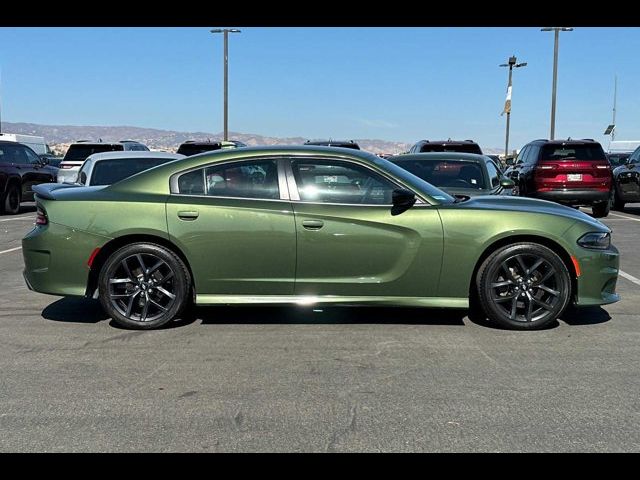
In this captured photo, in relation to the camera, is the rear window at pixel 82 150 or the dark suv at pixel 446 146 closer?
the dark suv at pixel 446 146

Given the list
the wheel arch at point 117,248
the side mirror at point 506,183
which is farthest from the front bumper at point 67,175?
the wheel arch at point 117,248

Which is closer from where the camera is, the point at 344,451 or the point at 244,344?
the point at 344,451

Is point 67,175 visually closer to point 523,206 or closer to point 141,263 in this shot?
point 141,263

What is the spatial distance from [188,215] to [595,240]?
11.0 ft

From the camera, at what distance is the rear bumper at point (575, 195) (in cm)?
1424

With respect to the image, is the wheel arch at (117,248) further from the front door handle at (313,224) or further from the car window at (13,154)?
the car window at (13,154)

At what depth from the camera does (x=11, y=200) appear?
53.4ft

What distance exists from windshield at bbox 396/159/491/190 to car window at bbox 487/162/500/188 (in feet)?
0.36

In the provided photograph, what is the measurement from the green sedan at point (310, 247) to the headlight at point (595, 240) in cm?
1

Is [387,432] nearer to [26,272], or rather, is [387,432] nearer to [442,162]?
[26,272]

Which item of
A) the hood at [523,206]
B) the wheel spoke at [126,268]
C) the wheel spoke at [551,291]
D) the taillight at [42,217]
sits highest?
the hood at [523,206]

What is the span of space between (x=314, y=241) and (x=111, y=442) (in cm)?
250

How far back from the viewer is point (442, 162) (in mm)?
9320

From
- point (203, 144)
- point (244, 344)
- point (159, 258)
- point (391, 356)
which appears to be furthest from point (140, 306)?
point (203, 144)
